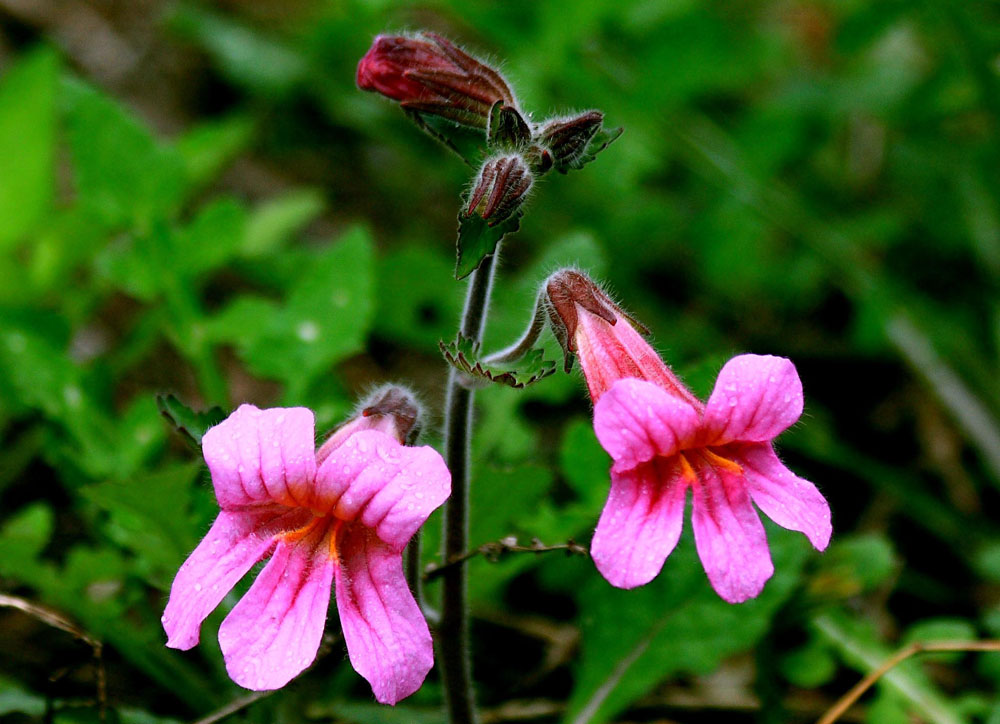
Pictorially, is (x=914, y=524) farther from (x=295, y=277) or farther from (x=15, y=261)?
(x=15, y=261)

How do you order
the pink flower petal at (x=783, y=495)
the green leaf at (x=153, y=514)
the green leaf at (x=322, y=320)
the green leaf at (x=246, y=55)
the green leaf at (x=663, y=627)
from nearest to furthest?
the pink flower petal at (x=783, y=495) < the green leaf at (x=153, y=514) < the green leaf at (x=663, y=627) < the green leaf at (x=322, y=320) < the green leaf at (x=246, y=55)

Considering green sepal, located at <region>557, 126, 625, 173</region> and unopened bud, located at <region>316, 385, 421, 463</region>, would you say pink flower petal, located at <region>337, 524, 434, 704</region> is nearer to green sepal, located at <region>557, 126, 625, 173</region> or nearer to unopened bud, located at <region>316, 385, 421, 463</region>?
unopened bud, located at <region>316, 385, 421, 463</region>

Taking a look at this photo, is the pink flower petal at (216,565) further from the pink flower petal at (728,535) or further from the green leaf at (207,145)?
the green leaf at (207,145)

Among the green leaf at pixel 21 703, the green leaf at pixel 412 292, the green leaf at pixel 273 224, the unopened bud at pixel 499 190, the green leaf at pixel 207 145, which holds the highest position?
the green leaf at pixel 207 145

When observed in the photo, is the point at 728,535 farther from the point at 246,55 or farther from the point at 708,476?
the point at 246,55

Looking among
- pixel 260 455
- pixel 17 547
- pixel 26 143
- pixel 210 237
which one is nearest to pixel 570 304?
pixel 260 455

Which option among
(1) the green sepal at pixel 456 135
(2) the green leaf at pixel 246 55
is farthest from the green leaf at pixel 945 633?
(2) the green leaf at pixel 246 55
